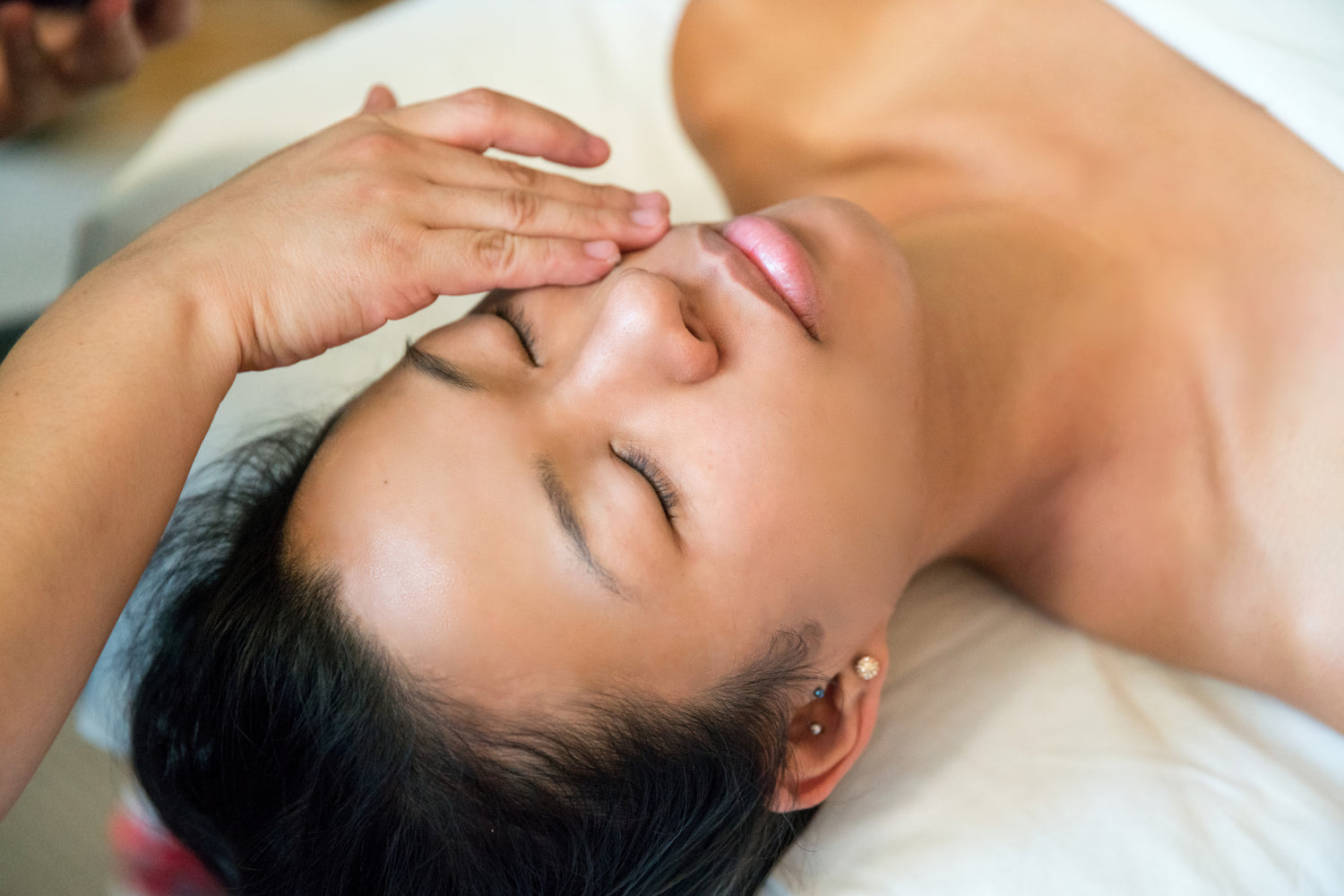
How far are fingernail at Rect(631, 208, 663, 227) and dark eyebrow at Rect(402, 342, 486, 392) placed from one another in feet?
0.88

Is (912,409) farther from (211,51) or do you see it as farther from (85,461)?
(211,51)

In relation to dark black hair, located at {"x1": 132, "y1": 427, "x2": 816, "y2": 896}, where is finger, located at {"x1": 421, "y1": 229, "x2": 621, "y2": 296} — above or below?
above

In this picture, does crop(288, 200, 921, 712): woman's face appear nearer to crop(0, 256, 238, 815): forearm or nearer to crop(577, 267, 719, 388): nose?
crop(577, 267, 719, 388): nose

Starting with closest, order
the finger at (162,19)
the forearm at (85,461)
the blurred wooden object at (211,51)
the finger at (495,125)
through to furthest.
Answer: the forearm at (85,461) → the finger at (495,125) → the finger at (162,19) → the blurred wooden object at (211,51)

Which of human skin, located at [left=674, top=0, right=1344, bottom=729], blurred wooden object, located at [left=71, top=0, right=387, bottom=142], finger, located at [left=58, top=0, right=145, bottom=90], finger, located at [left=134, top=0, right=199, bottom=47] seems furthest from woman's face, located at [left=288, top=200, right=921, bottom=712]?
blurred wooden object, located at [left=71, top=0, right=387, bottom=142]

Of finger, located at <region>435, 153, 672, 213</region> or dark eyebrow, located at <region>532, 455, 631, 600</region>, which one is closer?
dark eyebrow, located at <region>532, 455, 631, 600</region>

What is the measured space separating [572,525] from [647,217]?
387 mm

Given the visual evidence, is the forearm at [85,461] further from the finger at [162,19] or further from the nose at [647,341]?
the finger at [162,19]

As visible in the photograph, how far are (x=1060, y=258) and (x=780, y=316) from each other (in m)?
0.52

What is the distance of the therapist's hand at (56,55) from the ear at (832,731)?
4.53ft

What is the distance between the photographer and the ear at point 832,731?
1.04 metres

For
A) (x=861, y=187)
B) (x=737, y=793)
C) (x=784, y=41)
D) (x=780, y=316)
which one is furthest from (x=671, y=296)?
(x=784, y=41)

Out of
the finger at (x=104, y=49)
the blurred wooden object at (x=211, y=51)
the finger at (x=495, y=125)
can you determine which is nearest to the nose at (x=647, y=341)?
the finger at (x=495, y=125)

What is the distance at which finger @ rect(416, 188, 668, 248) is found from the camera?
1.03 metres
